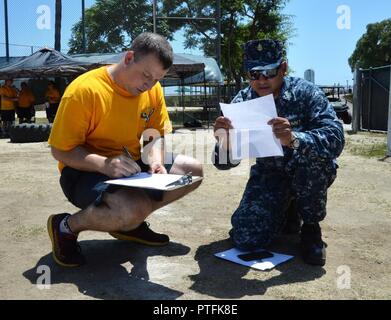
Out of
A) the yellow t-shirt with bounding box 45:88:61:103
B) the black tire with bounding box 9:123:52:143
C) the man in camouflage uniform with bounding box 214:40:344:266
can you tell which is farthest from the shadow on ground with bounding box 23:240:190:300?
the yellow t-shirt with bounding box 45:88:61:103

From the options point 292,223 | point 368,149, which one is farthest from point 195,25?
point 292,223

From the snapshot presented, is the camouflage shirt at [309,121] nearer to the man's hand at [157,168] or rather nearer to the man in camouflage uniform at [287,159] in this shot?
the man in camouflage uniform at [287,159]

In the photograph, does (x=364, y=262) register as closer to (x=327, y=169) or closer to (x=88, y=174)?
(x=327, y=169)

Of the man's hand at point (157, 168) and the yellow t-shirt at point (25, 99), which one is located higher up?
the yellow t-shirt at point (25, 99)

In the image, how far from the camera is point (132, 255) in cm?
299

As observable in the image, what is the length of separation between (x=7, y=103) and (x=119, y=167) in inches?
462

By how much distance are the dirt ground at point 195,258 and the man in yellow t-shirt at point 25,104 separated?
957 cm

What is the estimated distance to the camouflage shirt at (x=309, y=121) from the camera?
2662 mm

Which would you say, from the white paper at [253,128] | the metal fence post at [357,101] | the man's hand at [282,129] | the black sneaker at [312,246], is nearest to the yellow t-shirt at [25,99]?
the metal fence post at [357,101]

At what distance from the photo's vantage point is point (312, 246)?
9.37 ft

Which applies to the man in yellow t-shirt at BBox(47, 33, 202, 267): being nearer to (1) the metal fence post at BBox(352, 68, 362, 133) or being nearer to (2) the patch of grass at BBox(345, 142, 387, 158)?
(2) the patch of grass at BBox(345, 142, 387, 158)
